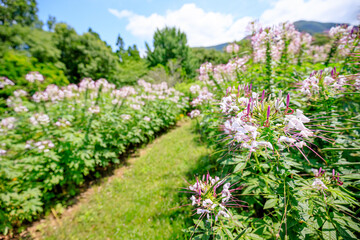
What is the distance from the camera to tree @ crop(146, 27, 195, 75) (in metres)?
20.3

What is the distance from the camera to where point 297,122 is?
2.47 feet

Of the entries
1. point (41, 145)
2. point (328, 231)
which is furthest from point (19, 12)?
point (328, 231)

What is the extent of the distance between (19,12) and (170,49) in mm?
20459

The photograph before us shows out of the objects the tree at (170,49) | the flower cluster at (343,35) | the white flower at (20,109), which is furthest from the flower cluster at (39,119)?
the tree at (170,49)

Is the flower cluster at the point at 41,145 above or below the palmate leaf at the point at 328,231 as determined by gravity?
above

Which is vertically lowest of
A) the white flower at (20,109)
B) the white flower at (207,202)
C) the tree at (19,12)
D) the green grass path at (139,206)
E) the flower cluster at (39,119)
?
the green grass path at (139,206)

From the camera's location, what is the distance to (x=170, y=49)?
2064 cm

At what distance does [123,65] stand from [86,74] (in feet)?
18.7

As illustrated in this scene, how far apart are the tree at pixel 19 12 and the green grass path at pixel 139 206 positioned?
24902 mm

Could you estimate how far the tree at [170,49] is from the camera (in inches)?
800

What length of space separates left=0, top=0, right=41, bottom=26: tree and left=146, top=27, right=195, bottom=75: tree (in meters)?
16.5

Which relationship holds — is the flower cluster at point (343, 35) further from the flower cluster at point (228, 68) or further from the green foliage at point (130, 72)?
the green foliage at point (130, 72)

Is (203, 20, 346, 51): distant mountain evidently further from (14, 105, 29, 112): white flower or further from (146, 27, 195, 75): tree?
A: (146, 27, 195, 75): tree

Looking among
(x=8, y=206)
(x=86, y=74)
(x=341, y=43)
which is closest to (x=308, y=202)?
(x=341, y=43)
